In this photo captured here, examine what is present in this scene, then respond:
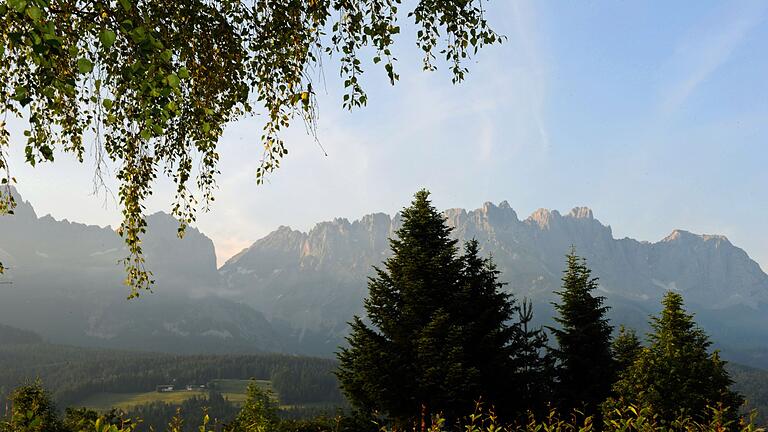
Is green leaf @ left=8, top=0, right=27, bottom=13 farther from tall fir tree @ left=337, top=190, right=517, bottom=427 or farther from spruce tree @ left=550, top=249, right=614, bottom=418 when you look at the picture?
spruce tree @ left=550, top=249, right=614, bottom=418

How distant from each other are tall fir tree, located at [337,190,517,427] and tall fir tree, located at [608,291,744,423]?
221 inches

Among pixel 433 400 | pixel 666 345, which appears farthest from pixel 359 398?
pixel 666 345

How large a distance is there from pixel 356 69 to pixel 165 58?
251 centimetres

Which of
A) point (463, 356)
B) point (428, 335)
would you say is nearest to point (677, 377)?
point (463, 356)

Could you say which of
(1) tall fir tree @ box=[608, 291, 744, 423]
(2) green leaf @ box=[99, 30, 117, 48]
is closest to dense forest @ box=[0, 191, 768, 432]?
(1) tall fir tree @ box=[608, 291, 744, 423]

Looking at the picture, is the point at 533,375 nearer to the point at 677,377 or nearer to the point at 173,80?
the point at 677,377

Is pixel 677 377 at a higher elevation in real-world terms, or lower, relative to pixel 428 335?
lower

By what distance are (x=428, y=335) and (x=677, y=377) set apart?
32.6 ft

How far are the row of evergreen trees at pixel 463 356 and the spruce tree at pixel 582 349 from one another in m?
0.10

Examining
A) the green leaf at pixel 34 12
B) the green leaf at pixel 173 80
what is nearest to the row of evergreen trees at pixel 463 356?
the green leaf at pixel 173 80

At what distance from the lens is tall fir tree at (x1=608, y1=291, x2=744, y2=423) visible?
18.5 metres

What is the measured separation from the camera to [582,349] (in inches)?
1123

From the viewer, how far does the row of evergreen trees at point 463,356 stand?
63.4 ft

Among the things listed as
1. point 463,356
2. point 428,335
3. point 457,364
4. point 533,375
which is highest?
point 428,335
